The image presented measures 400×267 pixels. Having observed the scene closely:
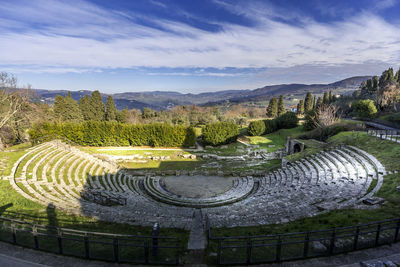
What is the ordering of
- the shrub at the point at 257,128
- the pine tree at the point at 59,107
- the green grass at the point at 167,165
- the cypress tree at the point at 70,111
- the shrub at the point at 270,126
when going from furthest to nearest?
the cypress tree at the point at 70,111, the pine tree at the point at 59,107, the shrub at the point at 270,126, the shrub at the point at 257,128, the green grass at the point at 167,165

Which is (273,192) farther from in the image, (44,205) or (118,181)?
(44,205)

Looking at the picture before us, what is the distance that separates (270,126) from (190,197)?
38684mm

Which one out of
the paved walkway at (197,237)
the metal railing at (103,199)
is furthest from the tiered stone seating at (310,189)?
the metal railing at (103,199)

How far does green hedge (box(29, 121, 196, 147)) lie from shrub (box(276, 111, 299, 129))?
2745cm

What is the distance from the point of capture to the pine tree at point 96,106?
196ft

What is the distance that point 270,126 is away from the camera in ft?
169

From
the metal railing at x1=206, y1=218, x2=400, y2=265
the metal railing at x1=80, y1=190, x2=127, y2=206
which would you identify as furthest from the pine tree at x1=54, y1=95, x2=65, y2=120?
the metal railing at x1=206, y1=218, x2=400, y2=265

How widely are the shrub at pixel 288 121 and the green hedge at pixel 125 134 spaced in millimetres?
27448

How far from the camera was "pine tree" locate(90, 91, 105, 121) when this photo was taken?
59844 mm

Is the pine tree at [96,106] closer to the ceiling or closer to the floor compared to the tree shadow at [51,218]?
closer to the ceiling

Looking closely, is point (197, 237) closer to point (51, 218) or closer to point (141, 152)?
point (51, 218)

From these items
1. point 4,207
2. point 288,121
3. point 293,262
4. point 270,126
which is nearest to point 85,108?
point 270,126

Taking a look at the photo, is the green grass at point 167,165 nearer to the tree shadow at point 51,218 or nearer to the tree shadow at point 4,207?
the tree shadow at point 51,218

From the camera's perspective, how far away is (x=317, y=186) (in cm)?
1577
